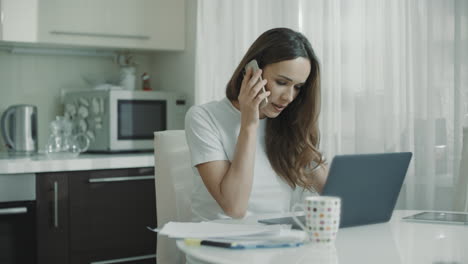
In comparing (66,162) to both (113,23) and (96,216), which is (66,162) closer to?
(96,216)

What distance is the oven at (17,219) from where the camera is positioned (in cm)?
277

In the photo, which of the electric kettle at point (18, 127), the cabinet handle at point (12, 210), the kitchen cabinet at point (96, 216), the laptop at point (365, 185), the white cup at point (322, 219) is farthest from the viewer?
the electric kettle at point (18, 127)

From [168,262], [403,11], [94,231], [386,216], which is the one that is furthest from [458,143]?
[94,231]

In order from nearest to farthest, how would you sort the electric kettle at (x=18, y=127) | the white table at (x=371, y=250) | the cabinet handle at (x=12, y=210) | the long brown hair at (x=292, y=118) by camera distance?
the white table at (x=371, y=250) → the long brown hair at (x=292, y=118) → the cabinet handle at (x=12, y=210) → the electric kettle at (x=18, y=127)

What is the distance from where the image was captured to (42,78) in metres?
3.51

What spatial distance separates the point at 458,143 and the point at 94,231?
1.72 metres

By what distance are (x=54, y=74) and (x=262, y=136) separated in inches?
76.8

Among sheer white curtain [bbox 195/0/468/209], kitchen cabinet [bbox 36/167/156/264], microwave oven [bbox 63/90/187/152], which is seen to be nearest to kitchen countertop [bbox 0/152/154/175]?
kitchen cabinet [bbox 36/167/156/264]

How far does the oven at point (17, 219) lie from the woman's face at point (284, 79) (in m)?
1.42

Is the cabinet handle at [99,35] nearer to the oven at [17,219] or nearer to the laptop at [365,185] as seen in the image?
the oven at [17,219]

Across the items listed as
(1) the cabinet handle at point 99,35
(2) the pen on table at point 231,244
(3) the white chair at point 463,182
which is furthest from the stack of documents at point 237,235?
(1) the cabinet handle at point 99,35

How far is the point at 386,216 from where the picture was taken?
1570 mm

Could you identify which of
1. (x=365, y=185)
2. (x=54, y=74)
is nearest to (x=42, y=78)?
(x=54, y=74)

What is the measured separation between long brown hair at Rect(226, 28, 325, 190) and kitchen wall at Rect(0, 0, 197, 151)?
1542 mm
